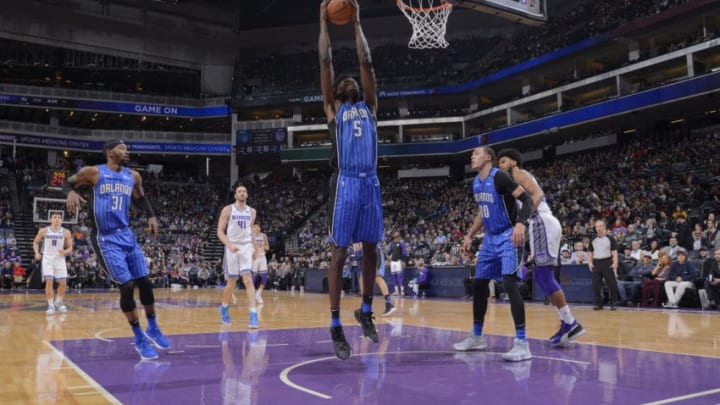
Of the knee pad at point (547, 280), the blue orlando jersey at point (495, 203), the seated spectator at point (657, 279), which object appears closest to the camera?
the blue orlando jersey at point (495, 203)

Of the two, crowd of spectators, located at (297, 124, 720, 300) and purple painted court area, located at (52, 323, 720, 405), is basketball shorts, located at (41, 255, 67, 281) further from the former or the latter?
crowd of spectators, located at (297, 124, 720, 300)

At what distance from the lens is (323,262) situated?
24.1 meters

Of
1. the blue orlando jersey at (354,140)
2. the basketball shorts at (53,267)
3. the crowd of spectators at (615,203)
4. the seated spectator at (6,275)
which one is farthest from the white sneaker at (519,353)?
the seated spectator at (6,275)

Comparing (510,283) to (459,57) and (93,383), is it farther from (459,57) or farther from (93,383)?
(459,57)

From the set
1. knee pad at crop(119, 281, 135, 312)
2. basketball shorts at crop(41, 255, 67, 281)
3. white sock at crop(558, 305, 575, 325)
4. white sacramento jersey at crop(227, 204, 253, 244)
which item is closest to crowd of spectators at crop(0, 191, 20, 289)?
basketball shorts at crop(41, 255, 67, 281)

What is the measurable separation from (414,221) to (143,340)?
25639 millimetres

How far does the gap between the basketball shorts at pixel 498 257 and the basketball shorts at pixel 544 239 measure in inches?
29.9

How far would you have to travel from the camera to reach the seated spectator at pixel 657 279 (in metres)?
12.3

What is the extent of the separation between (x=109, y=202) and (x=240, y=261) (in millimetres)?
3409

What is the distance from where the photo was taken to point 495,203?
Answer: 18.0 feet

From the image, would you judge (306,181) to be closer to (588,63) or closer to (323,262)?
(323,262)

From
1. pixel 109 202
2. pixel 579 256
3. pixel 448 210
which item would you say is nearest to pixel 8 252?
pixel 448 210

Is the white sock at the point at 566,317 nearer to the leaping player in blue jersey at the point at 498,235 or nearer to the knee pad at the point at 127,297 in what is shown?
the leaping player in blue jersey at the point at 498,235

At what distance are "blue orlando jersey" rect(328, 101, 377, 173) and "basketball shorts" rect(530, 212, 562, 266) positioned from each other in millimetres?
2301
